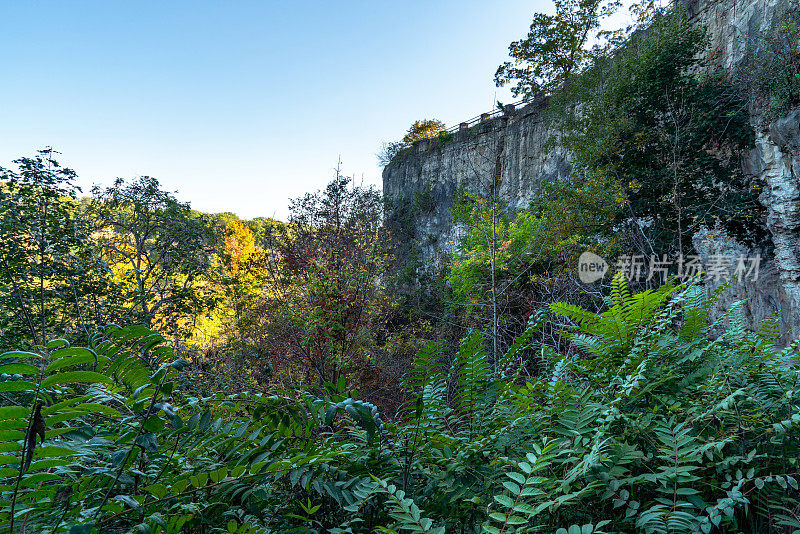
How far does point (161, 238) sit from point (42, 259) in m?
1.89

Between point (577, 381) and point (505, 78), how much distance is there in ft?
46.2

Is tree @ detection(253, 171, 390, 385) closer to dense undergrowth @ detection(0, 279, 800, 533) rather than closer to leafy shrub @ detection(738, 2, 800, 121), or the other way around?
dense undergrowth @ detection(0, 279, 800, 533)

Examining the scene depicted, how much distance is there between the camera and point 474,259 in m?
8.09

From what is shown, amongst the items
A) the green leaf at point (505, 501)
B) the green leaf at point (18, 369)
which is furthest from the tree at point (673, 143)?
the green leaf at point (18, 369)

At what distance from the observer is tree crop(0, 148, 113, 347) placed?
4094 mm

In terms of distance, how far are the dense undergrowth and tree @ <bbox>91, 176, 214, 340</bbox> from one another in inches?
226

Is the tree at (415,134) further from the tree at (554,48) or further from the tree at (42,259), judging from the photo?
the tree at (42,259)

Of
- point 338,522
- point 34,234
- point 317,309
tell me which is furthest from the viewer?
point 317,309

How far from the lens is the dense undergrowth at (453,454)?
614 millimetres

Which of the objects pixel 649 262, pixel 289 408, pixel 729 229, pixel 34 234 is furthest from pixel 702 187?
pixel 34 234

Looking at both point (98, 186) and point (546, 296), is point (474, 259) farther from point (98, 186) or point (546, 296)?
point (98, 186)

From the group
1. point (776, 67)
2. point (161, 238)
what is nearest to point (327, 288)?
point (161, 238)

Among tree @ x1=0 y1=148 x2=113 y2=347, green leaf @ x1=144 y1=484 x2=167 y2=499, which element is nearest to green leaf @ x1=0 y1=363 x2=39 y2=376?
green leaf @ x1=144 y1=484 x2=167 y2=499

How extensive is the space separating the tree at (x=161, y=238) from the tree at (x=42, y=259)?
1.10 metres
